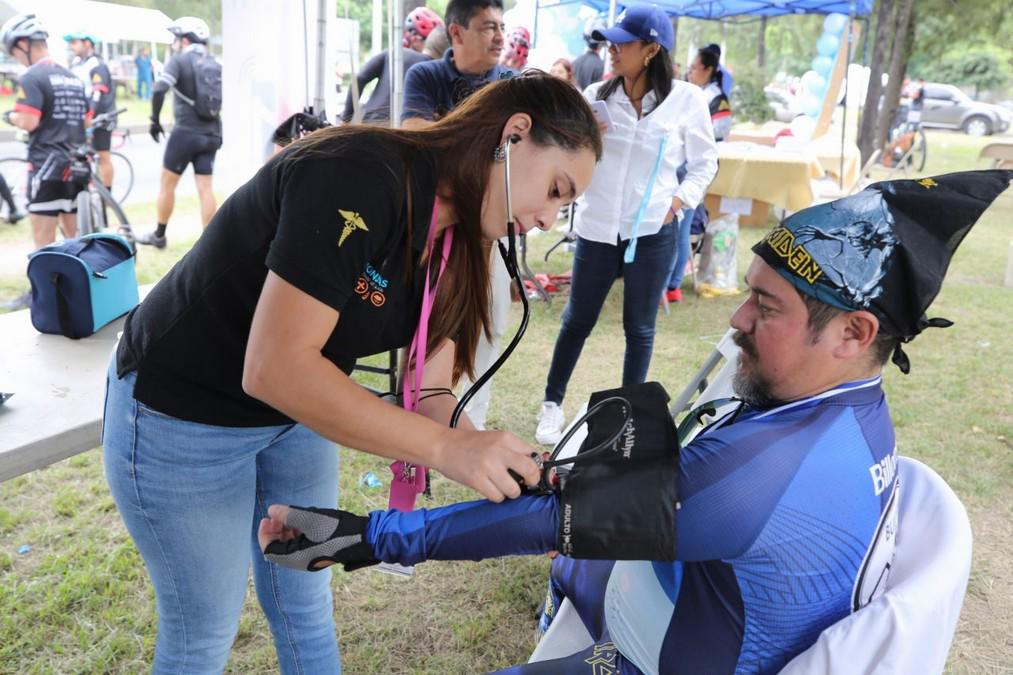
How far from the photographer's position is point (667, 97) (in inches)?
138

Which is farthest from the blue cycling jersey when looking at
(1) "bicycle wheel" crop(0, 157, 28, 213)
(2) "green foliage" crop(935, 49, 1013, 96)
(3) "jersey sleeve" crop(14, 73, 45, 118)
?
(2) "green foliage" crop(935, 49, 1013, 96)

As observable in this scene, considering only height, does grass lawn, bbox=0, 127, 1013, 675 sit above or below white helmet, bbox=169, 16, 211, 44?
below

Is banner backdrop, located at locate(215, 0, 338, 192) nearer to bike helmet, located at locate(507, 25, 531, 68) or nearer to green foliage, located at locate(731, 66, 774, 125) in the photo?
bike helmet, located at locate(507, 25, 531, 68)

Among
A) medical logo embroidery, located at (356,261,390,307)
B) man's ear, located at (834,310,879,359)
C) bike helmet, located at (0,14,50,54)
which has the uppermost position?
bike helmet, located at (0,14,50,54)

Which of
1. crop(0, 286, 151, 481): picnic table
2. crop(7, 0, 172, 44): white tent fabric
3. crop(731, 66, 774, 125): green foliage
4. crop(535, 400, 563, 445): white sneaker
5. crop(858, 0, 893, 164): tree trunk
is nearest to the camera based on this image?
crop(0, 286, 151, 481): picnic table

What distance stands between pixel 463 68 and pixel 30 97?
370 centimetres

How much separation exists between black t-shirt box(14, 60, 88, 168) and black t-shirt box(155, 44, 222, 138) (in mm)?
786

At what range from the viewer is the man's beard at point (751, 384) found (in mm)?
1322

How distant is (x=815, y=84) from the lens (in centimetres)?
1272

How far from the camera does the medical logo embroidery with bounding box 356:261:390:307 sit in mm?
1133

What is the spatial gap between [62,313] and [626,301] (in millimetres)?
2233

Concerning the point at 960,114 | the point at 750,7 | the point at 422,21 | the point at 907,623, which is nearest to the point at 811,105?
the point at 750,7

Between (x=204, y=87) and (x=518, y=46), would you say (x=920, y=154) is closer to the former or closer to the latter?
(x=518, y=46)

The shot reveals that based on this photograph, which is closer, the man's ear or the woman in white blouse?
the man's ear
